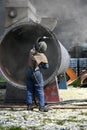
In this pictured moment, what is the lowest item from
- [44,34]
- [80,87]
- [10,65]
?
[80,87]

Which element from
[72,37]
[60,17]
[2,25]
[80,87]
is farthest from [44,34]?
[80,87]

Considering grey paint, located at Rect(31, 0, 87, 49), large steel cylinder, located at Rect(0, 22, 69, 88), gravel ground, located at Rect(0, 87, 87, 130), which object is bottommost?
gravel ground, located at Rect(0, 87, 87, 130)

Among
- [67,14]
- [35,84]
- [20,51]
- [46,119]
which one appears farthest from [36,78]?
[67,14]

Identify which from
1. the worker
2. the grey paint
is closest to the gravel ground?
the worker

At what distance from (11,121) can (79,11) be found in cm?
328

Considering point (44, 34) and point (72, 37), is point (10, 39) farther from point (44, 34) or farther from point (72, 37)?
point (72, 37)

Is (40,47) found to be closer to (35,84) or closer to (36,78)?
(36,78)

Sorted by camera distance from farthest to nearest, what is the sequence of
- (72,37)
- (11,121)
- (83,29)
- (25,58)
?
(72,37) → (83,29) → (25,58) → (11,121)

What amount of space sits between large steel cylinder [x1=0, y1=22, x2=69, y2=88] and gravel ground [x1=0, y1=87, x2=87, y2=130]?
108 centimetres

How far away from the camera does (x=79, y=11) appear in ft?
31.4

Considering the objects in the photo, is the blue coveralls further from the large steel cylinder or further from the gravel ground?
the large steel cylinder

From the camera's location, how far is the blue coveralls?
845cm

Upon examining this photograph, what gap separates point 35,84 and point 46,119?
45.7 inches

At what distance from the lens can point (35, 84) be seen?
8484mm
